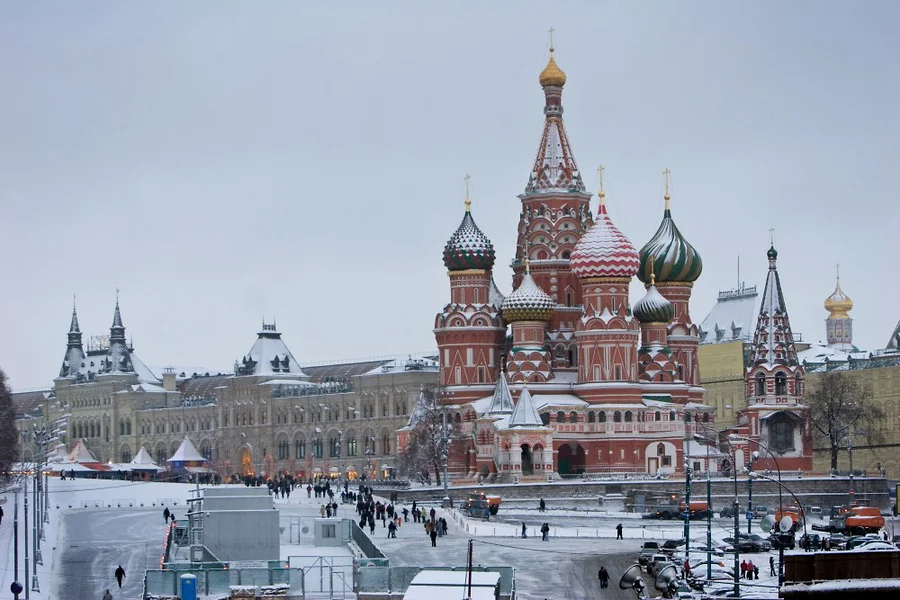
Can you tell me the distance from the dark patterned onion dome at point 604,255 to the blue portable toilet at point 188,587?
210ft

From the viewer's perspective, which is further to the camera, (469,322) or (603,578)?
(469,322)

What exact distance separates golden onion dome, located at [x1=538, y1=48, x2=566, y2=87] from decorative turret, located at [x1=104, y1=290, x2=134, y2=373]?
73.3 metres

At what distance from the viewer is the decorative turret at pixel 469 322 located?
11362cm

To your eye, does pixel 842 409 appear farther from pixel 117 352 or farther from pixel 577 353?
pixel 117 352

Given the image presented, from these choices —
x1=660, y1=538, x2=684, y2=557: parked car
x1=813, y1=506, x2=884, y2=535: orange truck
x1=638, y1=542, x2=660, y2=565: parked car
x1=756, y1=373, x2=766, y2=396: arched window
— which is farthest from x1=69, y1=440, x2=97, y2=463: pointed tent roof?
x1=660, y1=538, x2=684, y2=557: parked car

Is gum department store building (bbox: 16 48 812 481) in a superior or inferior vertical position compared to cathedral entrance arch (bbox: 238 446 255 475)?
superior

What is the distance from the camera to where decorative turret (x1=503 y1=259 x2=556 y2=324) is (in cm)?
11081

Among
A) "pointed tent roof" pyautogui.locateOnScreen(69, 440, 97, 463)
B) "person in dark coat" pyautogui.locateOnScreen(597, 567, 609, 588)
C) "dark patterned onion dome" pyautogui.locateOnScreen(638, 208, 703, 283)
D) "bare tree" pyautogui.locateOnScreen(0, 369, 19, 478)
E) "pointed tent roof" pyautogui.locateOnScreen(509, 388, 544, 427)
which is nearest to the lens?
"person in dark coat" pyautogui.locateOnScreen(597, 567, 609, 588)

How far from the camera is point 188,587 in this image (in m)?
47.5

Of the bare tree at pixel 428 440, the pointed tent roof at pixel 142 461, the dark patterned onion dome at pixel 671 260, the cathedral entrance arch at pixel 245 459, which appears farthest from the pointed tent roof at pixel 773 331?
the cathedral entrance arch at pixel 245 459

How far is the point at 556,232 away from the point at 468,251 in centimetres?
529

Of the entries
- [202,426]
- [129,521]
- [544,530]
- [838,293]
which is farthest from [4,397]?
[838,293]

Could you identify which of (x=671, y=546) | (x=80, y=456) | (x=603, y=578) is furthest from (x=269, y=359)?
(x=603, y=578)

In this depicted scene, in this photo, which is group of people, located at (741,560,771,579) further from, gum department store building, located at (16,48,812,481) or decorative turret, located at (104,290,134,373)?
decorative turret, located at (104,290,134,373)
